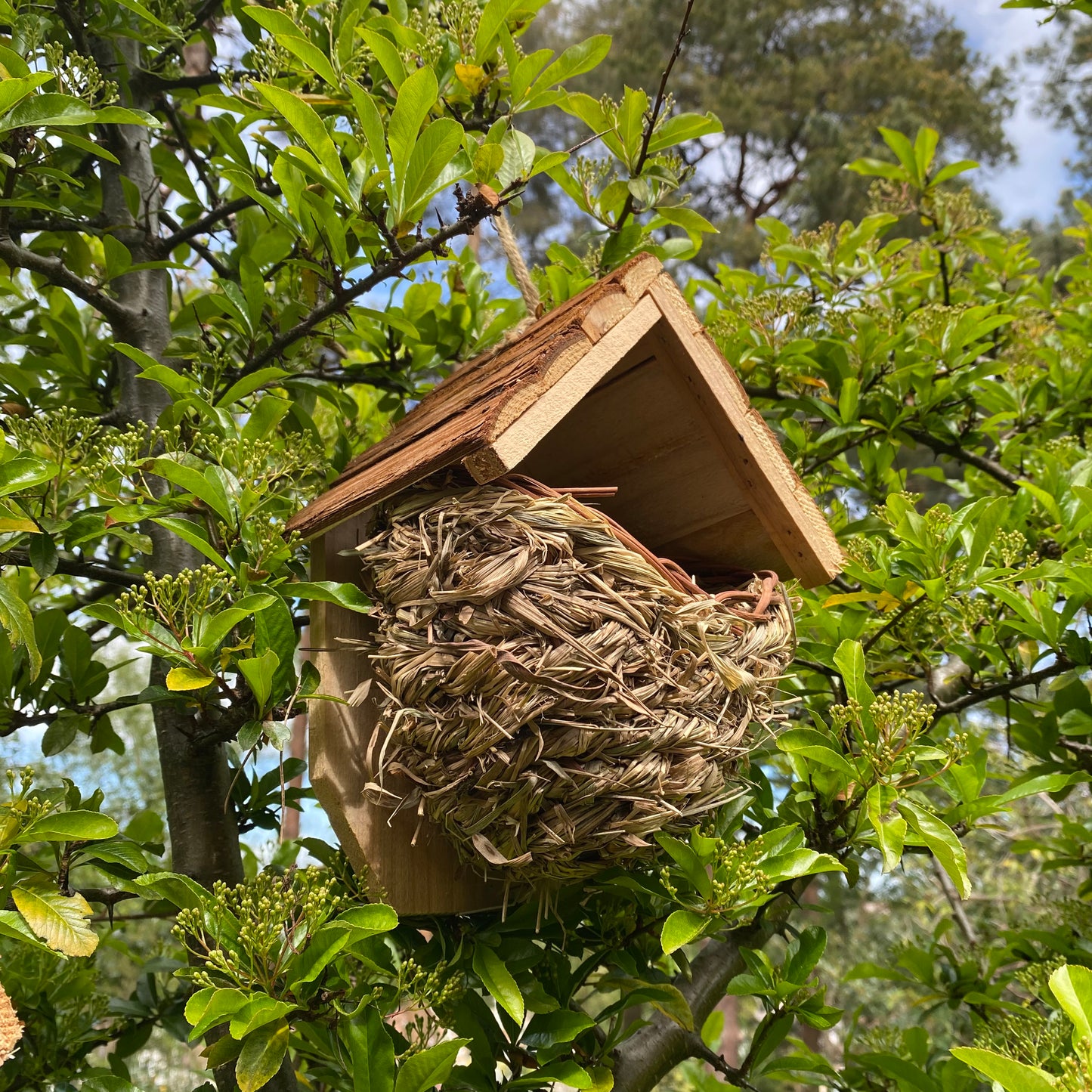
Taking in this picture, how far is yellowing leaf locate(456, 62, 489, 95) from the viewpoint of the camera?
5.12ft

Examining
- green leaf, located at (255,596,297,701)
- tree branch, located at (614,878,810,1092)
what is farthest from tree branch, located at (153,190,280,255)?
tree branch, located at (614,878,810,1092)

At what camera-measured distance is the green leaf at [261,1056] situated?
1.11m

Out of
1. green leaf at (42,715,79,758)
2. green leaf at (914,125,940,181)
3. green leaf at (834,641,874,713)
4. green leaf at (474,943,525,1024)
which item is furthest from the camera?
green leaf at (914,125,940,181)

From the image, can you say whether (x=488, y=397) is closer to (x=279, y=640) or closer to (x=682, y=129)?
(x=279, y=640)

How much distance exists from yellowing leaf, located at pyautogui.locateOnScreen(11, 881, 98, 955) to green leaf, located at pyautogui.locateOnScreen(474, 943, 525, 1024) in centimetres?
48

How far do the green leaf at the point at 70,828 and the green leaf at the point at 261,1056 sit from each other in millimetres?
297

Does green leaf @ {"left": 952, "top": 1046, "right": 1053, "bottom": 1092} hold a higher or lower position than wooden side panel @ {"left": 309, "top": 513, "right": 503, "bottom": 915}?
lower

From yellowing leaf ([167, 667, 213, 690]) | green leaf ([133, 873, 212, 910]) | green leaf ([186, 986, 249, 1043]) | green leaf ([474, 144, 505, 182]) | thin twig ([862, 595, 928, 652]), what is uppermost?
green leaf ([474, 144, 505, 182])

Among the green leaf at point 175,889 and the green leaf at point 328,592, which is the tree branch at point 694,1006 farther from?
the green leaf at point 328,592

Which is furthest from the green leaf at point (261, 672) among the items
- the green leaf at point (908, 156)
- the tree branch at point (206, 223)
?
the green leaf at point (908, 156)

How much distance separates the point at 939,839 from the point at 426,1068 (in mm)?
697

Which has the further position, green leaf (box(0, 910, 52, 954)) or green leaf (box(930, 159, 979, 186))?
green leaf (box(930, 159, 979, 186))

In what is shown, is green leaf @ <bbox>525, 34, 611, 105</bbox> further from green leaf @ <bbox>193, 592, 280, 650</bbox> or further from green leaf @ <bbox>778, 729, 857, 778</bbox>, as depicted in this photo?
green leaf @ <bbox>778, 729, 857, 778</bbox>

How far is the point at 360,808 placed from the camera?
131 cm
